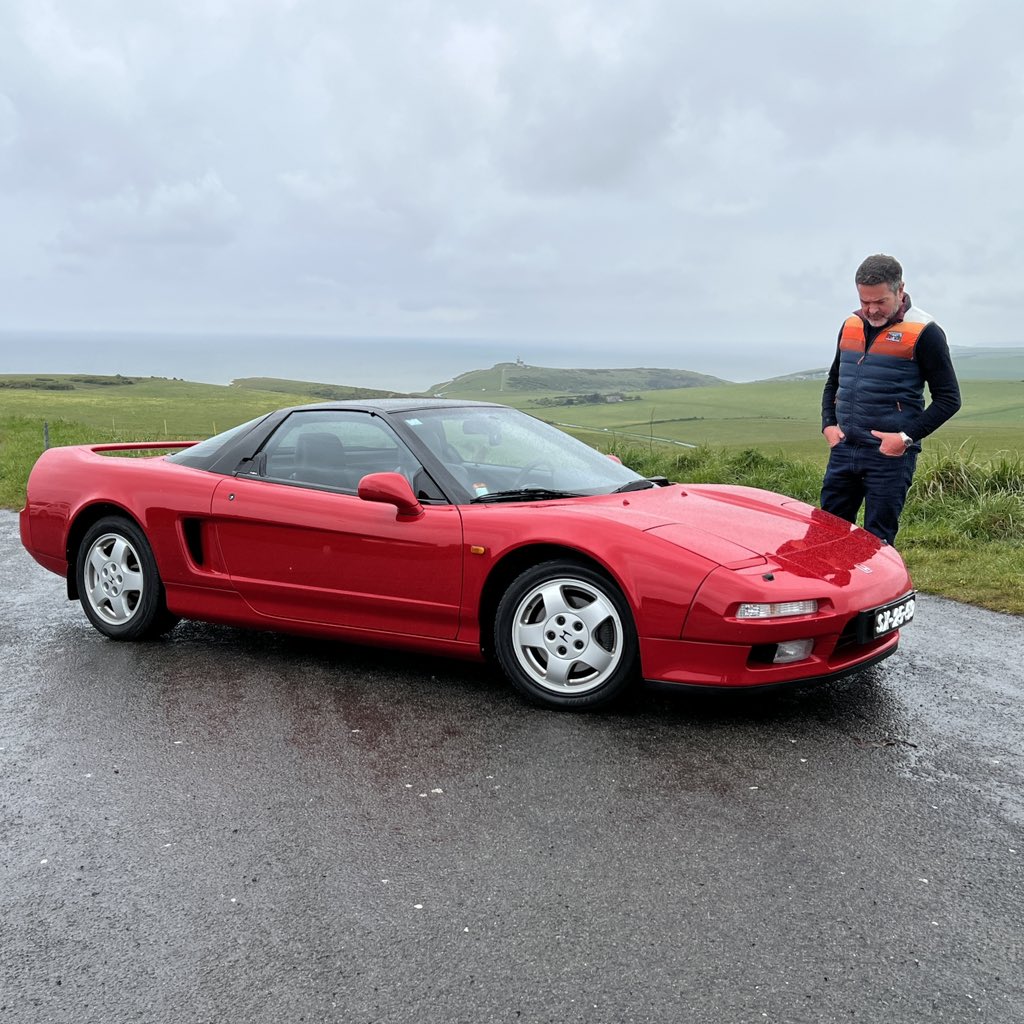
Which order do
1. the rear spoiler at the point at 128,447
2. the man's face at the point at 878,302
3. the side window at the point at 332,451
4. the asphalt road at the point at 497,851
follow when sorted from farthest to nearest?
the rear spoiler at the point at 128,447
the man's face at the point at 878,302
the side window at the point at 332,451
the asphalt road at the point at 497,851

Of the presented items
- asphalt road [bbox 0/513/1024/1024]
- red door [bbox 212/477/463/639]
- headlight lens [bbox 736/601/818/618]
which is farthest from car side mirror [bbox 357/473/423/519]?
headlight lens [bbox 736/601/818/618]

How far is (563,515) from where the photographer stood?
14.0 ft

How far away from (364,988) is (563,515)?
7.47ft

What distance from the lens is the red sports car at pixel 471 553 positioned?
395 centimetres

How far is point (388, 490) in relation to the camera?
14.4ft

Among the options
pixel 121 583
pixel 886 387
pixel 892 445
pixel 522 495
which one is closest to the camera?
pixel 522 495

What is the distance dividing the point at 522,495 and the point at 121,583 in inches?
Answer: 90.8

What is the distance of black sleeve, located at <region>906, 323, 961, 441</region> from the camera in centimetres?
561

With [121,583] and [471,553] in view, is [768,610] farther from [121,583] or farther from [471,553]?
[121,583]

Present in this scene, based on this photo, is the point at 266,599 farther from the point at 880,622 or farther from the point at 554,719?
the point at 880,622

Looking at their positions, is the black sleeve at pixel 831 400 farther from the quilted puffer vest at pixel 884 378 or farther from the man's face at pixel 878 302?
the man's face at pixel 878 302

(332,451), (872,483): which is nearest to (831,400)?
(872,483)

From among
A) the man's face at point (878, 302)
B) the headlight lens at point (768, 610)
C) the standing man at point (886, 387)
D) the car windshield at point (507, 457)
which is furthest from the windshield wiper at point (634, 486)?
the man's face at point (878, 302)

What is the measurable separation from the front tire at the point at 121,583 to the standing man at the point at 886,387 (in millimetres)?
3899
